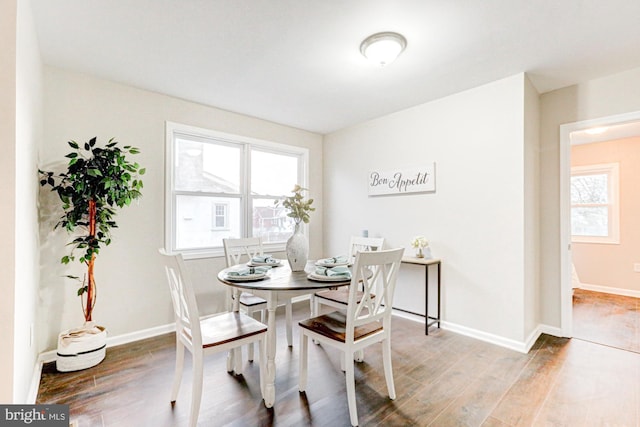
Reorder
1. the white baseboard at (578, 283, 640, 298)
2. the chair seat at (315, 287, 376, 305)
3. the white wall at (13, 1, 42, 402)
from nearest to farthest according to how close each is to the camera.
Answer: the white wall at (13, 1, 42, 402)
the chair seat at (315, 287, 376, 305)
the white baseboard at (578, 283, 640, 298)

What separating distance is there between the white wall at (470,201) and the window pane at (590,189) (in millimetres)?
3059

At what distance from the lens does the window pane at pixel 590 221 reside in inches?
189

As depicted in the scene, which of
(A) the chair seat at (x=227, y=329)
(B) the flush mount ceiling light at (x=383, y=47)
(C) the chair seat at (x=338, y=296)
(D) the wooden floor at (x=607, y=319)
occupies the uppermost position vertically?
(B) the flush mount ceiling light at (x=383, y=47)

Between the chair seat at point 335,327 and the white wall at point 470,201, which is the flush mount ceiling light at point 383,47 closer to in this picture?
the white wall at point 470,201

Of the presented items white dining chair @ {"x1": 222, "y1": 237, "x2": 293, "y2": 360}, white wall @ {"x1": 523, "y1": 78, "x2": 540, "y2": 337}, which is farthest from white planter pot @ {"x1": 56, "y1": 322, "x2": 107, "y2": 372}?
white wall @ {"x1": 523, "y1": 78, "x2": 540, "y2": 337}

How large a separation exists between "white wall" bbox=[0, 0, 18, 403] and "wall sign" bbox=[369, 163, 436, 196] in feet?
11.0

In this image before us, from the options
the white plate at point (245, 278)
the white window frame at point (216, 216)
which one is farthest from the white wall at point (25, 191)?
the white window frame at point (216, 216)

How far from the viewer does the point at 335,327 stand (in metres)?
1.99

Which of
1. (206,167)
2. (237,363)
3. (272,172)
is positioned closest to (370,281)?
(237,363)

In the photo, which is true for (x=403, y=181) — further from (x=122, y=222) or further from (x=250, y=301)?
(x=122, y=222)

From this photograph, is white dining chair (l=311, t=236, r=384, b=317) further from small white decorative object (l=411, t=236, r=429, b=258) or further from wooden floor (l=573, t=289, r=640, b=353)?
wooden floor (l=573, t=289, r=640, b=353)

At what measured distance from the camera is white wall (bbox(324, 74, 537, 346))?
2.77 metres

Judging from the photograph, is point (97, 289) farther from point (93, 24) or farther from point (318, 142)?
point (318, 142)

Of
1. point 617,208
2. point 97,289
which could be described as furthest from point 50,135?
point 617,208
